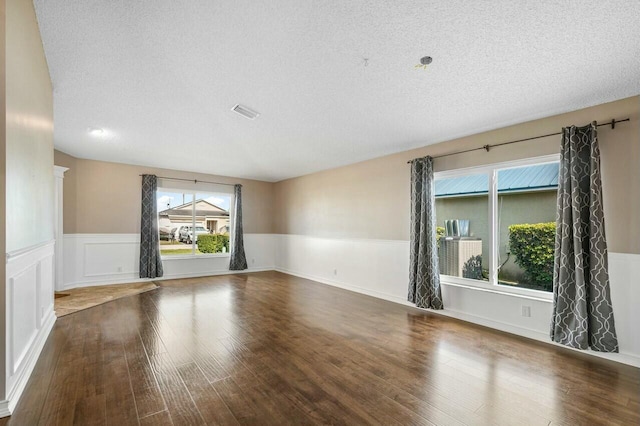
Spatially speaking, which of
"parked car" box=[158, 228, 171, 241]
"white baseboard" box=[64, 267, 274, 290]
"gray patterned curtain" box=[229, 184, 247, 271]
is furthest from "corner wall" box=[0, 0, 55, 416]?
"gray patterned curtain" box=[229, 184, 247, 271]

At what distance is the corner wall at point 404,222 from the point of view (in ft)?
9.26

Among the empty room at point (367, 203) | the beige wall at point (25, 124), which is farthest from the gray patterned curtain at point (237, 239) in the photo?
the beige wall at point (25, 124)

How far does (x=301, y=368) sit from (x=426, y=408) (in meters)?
1.04

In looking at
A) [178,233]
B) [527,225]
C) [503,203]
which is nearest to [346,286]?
[503,203]

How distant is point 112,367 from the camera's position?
2531 mm

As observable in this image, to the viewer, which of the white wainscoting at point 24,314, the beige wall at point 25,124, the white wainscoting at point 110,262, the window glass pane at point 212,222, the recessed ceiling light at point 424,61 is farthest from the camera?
the window glass pane at point 212,222

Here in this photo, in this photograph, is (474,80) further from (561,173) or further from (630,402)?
(630,402)

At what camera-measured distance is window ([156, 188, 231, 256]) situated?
6.75m

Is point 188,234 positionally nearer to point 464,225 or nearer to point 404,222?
point 404,222

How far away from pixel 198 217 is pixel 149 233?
121cm

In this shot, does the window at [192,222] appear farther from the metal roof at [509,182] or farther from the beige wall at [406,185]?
the metal roof at [509,182]

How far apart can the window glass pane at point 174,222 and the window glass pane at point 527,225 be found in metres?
6.41

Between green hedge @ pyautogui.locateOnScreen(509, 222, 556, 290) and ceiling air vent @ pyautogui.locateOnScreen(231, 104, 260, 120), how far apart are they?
350 centimetres

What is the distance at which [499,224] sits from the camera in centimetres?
383
